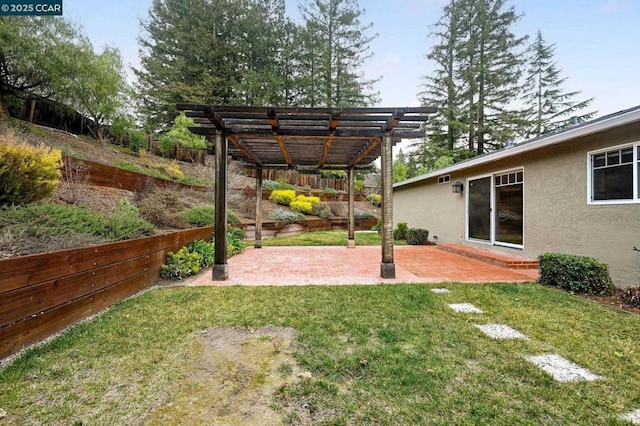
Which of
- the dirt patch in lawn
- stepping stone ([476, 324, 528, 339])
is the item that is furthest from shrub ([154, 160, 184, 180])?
stepping stone ([476, 324, 528, 339])

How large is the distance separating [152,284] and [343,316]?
10.5 ft

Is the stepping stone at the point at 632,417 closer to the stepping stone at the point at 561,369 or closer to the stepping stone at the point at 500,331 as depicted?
the stepping stone at the point at 561,369

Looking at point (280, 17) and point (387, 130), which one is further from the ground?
point (280, 17)

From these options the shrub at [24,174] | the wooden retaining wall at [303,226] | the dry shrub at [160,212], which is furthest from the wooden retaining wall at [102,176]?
the wooden retaining wall at [303,226]

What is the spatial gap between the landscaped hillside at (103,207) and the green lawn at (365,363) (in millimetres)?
1041

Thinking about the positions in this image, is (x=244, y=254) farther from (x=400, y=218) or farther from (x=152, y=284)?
(x=400, y=218)

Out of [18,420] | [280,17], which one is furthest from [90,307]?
[280,17]

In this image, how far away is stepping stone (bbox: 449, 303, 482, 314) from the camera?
3320mm

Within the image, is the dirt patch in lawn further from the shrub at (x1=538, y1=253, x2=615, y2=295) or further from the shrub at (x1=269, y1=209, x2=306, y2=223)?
the shrub at (x1=269, y1=209, x2=306, y2=223)

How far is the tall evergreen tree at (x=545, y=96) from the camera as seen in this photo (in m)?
18.5

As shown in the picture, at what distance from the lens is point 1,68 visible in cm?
984

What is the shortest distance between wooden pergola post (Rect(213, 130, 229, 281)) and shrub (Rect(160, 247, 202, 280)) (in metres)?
0.64

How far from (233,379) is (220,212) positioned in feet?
10.6

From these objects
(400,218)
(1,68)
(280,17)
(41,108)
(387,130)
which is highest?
(280,17)
